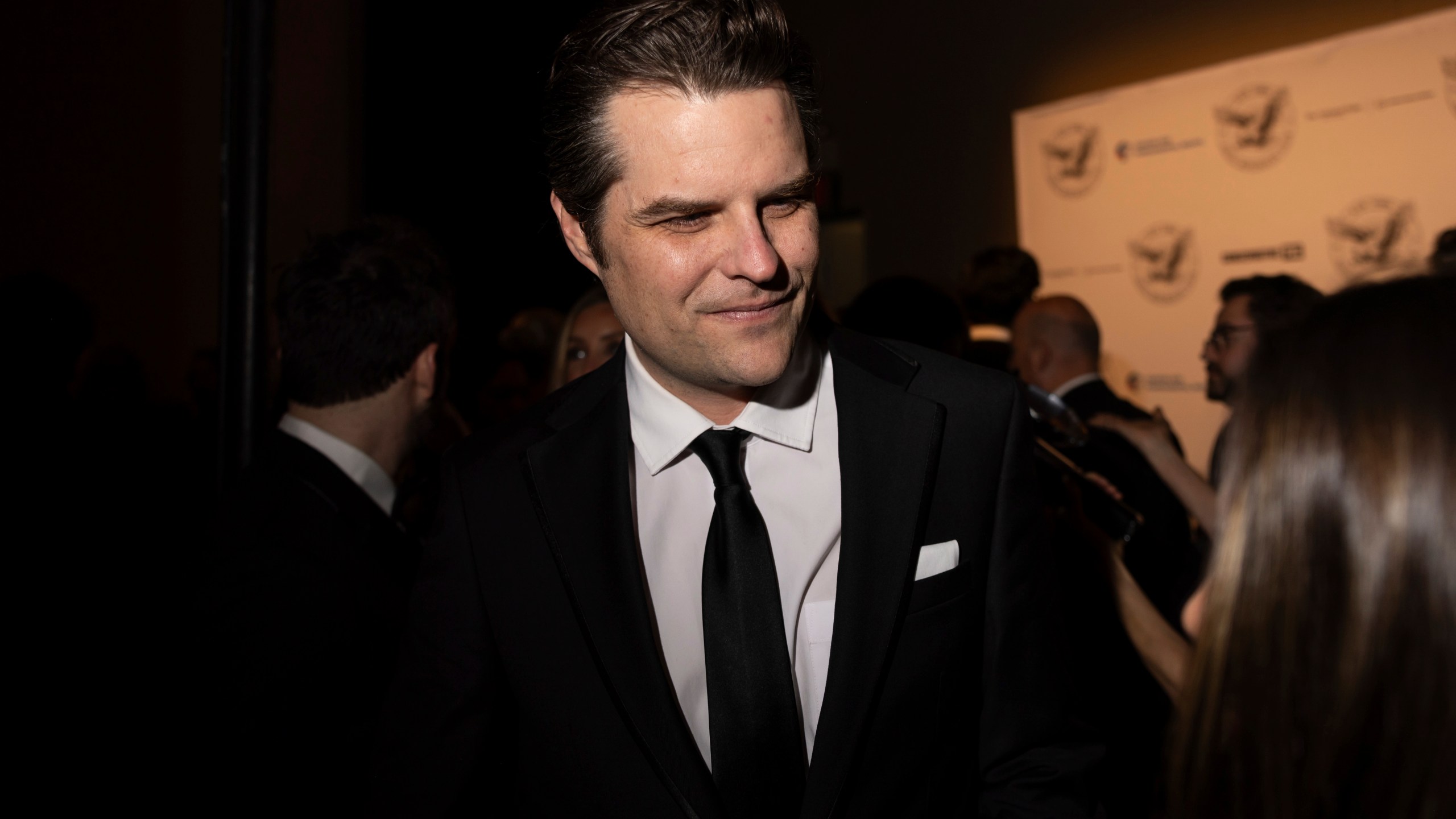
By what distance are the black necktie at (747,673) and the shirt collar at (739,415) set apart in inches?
4.3

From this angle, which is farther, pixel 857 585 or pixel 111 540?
pixel 111 540

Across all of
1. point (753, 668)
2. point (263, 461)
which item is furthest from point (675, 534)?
point (263, 461)

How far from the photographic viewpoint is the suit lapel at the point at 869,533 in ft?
3.53

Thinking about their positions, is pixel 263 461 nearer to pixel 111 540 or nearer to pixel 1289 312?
pixel 111 540

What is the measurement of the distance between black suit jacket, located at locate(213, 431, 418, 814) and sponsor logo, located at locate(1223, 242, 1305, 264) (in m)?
4.24

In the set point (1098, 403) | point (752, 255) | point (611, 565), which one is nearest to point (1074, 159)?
point (1098, 403)

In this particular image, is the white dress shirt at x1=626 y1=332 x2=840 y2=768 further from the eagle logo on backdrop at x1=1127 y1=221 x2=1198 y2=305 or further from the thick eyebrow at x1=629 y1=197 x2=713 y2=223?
the eagle logo on backdrop at x1=1127 y1=221 x2=1198 y2=305

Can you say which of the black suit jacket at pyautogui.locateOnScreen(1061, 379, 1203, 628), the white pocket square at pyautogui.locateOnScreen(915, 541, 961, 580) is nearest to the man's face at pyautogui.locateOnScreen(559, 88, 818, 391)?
the white pocket square at pyautogui.locateOnScreen(915, 541, 961, 580)

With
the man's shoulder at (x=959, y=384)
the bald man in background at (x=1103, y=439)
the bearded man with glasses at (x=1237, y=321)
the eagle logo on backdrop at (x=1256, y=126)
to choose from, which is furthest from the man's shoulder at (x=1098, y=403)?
the man's shoulder at (x=959, y=384)

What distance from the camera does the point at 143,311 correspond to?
4.92 meters

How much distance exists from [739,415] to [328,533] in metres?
0.89

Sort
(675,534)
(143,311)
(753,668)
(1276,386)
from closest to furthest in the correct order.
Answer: (1276,386), (753,668), (675,534), (143,311)

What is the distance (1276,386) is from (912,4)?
623 cm

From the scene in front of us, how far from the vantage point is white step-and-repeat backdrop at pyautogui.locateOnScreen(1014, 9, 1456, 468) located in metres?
3.89
